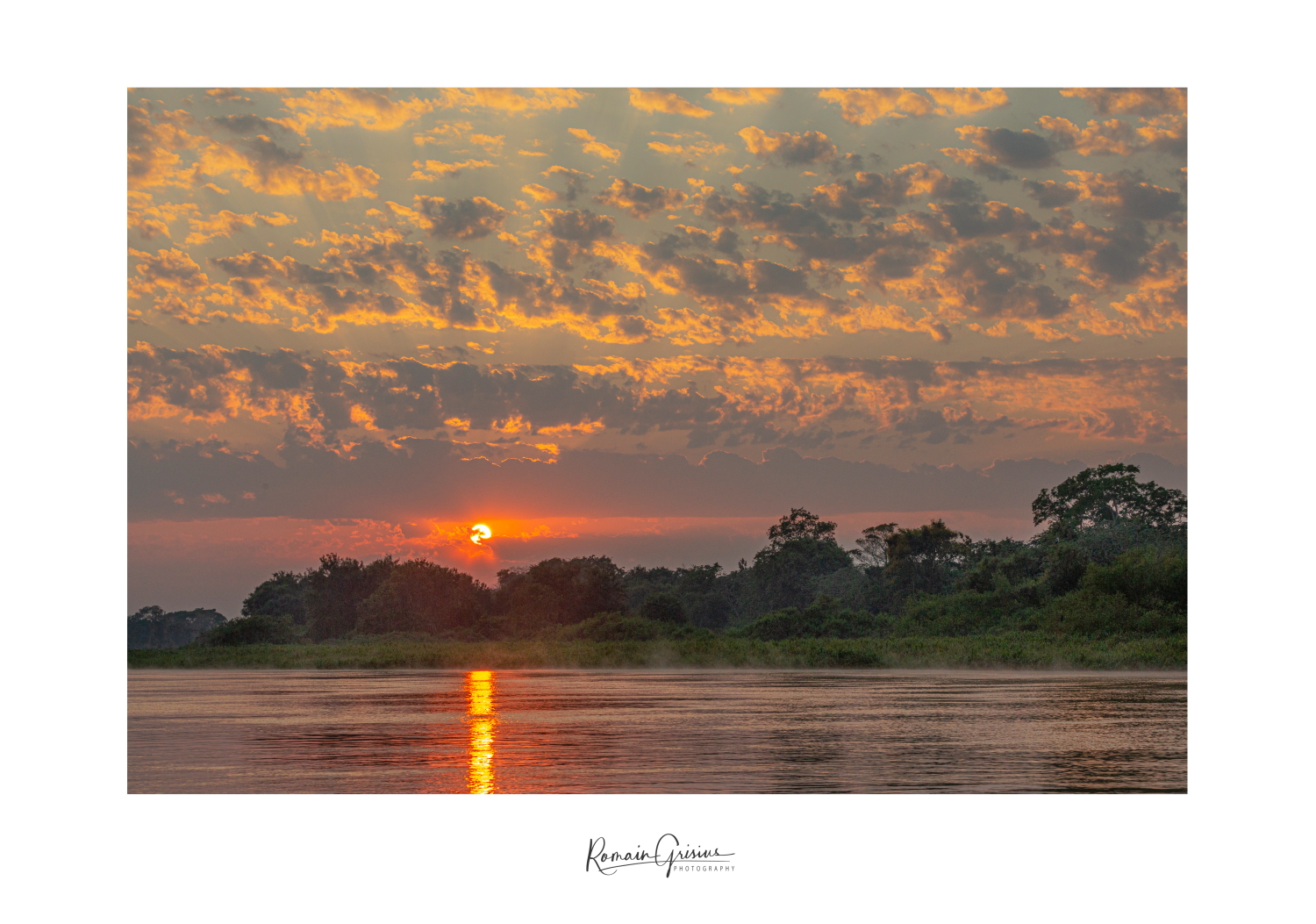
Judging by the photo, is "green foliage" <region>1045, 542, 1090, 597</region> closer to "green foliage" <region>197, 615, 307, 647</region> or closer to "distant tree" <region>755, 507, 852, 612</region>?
"distant tree" <region>755, 507, 852, 612</region>

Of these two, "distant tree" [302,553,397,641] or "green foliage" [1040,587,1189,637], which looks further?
"distant tree" [302,553,397,641]

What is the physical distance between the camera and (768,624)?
194ft

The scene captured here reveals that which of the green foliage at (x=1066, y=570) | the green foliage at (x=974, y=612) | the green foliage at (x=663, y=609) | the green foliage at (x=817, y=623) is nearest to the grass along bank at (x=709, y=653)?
the green foliage at (x=974, y=612)

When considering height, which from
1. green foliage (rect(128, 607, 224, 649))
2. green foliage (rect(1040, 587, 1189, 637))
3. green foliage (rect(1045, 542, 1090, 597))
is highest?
green foliage (rect(1045, 542, 1090, 597))

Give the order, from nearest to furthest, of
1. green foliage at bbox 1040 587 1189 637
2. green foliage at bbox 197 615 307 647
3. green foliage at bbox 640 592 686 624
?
green foliage at bbox 1040 587 1189 637 → green foliage at bbox 640 592 686 624 → green foliage at bbox 197 615 307 647

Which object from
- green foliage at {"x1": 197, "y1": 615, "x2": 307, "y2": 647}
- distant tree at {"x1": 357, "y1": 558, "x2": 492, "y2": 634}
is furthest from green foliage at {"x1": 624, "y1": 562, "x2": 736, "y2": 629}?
green foliage at {"x1": 197, "y1": 615, "x2": 307, "y2": 647}

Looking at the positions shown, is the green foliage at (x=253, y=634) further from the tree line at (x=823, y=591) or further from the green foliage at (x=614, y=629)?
the green foliage at (x=614, y=629)

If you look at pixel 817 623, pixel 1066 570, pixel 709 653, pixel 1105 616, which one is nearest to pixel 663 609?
pixel 709 653

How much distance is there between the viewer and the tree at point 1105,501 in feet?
180

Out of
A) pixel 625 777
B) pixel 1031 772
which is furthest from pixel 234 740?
pixel 1031 772

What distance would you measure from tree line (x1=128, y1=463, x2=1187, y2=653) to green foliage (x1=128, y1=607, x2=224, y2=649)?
772 centimetres

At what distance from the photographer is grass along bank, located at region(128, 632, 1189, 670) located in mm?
46750

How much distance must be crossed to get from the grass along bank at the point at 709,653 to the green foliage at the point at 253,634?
104cm

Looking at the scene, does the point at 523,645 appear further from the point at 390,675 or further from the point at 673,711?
the point at 673,711
